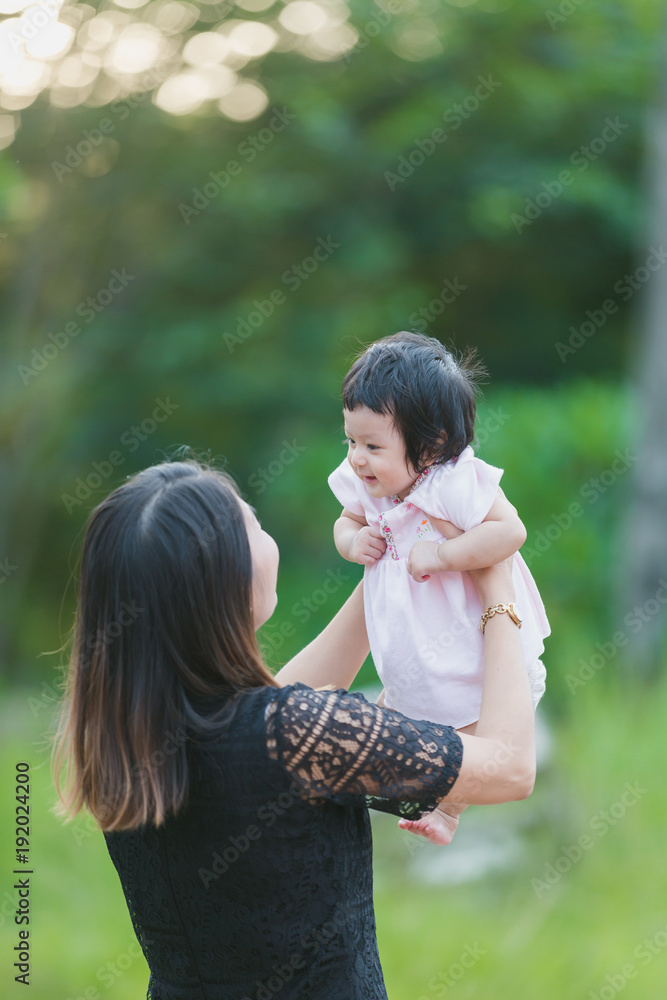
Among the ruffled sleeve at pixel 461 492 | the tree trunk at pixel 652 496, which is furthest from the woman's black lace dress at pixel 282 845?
the tree trunk at pixel 652 496

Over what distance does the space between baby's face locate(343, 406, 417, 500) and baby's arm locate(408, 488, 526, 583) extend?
0.16 metres

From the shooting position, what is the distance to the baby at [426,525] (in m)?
1.65

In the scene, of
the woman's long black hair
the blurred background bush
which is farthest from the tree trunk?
the woman's long black hair

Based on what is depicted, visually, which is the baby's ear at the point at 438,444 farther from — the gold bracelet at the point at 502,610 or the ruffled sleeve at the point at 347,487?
the gold bracelet at the point at 502,610

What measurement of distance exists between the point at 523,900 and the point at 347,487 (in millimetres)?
2564

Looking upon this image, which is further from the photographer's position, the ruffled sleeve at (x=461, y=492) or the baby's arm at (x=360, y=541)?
the baby's arm at (x=360, y=541)

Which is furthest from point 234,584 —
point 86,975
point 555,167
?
point 555,167

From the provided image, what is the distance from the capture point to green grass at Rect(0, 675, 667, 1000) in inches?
132

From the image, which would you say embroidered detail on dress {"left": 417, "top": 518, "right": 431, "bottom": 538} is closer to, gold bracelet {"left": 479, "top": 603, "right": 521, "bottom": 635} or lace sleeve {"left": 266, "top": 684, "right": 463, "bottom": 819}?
gold bracelet {"left": 479, "top": 603, "right": 521, "bottom": 635}

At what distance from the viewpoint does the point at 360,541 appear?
1.79 meters

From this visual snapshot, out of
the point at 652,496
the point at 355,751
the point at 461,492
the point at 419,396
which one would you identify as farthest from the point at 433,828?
the point at 652,496

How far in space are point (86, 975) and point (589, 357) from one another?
7274 mm

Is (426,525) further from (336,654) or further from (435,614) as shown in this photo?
(336,654)

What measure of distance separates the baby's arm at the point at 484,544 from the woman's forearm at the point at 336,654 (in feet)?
1.00
